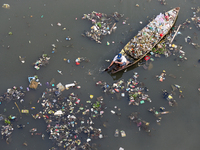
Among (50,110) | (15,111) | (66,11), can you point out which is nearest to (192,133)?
(50,110)

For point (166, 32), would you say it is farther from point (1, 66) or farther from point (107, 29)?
point (1, 66)

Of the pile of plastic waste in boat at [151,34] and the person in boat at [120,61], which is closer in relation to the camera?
the person in boat at [120,61]

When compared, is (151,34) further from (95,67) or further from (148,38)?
(95,67)

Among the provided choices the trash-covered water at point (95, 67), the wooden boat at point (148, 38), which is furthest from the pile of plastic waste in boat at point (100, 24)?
the wooden boat at point (148, 38)

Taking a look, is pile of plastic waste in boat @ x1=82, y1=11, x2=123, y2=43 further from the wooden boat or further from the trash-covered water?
the wooden boat

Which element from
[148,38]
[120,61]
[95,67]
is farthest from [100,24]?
[120,61]

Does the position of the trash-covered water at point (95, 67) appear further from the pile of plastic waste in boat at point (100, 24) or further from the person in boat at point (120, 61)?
the person in boat at point (120, 61)
